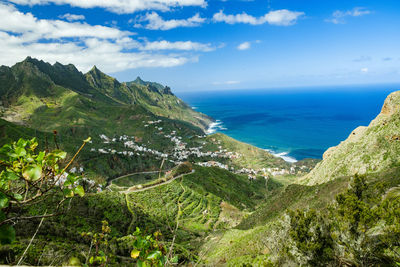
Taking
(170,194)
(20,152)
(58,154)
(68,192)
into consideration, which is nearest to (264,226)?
(68,192)

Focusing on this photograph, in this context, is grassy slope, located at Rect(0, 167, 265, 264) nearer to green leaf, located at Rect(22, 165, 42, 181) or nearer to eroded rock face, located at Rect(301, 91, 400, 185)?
eroded rock face, located at Rect(301, 91, 400, 185)

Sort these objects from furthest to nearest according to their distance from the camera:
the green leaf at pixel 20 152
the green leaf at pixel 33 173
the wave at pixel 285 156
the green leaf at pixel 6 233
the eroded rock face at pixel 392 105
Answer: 1. the wave at pixel 285 156
2. the eroded rock face at pixel 392 105
3. the green leaf at pixel 20 152
4. the green leaf at pixel 33 173
5. the green leaf at pixel 6 233

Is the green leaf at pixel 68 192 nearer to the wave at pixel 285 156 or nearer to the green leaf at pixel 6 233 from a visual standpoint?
the green leaf at pixel 6 233

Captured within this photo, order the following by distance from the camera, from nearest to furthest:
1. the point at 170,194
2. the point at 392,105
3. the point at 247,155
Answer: the point at 392,105
the point at 170,194
the point at 247,155

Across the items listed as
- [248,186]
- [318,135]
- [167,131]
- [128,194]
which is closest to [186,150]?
[167,131]

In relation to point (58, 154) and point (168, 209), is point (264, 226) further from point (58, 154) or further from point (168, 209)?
point (58, 154)

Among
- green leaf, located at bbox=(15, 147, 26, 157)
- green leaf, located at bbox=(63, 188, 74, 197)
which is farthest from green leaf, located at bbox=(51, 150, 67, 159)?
green leaf, located at bbox=(63, 188, 74, 197)

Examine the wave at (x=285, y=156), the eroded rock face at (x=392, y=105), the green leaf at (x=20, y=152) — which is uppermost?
the eroded rock face at (x=392, y=105)

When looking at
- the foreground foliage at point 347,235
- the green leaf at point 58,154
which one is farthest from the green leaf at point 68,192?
the foreground foliage at point 347,235

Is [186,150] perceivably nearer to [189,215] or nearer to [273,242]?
[189,215]
